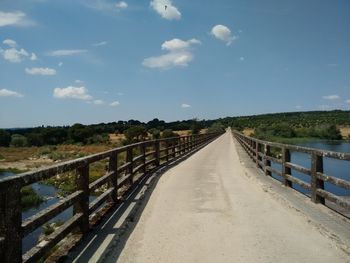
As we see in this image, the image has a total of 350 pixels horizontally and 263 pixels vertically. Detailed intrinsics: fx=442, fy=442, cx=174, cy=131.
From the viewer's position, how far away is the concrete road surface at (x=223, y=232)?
19.1ft

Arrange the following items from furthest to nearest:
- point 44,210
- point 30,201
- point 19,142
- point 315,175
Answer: point 19,142, point 30,201, point 315,175, point 44,210

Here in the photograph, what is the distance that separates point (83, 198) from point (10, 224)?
2.57 meters

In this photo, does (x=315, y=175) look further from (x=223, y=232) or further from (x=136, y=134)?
(x=136, y=134)

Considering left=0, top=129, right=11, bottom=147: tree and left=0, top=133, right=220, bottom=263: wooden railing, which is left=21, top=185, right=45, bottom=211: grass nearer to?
left=0, top=133, right=220, bottom=263: wooden railing

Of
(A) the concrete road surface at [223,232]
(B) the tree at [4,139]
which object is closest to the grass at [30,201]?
(A) the concrete road surface at [223,232]

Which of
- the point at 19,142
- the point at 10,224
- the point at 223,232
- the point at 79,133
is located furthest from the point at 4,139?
the point at 10,224

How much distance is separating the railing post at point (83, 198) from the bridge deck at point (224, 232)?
52cm

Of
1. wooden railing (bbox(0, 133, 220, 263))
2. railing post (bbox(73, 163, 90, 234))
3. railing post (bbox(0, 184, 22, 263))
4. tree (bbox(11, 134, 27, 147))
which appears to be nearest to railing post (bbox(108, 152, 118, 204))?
wooden railing (bbox(0, 133, 220, 263))

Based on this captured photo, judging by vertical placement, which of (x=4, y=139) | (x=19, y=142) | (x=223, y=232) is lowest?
(x=19, y=142)

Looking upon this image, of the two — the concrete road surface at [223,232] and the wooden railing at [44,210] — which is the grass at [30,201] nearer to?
the concrete road surface at [223,232]

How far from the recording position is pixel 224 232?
277 inches

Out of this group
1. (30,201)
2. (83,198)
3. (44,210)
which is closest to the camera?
(44,210)

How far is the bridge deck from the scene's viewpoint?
584 centimetres

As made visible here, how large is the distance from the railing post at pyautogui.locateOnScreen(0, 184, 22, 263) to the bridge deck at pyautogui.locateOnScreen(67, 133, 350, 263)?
5.41 feet
